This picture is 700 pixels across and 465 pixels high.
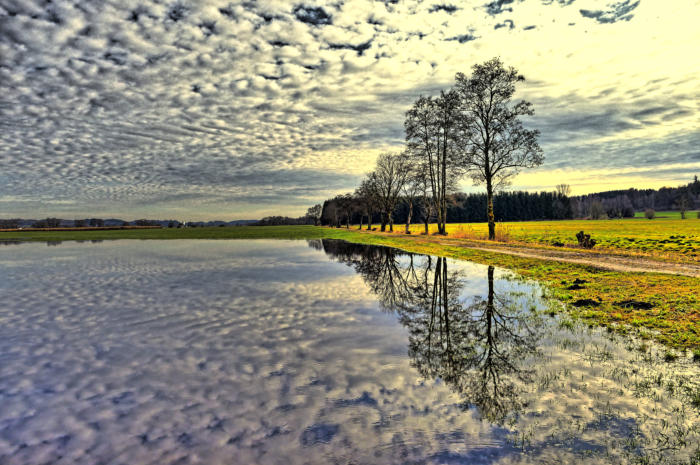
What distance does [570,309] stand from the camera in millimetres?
9414

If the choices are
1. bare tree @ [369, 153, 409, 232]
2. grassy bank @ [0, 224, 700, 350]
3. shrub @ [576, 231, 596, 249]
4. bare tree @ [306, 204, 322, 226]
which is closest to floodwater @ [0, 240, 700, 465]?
grassy bank @ [0, 224, 700, 350]

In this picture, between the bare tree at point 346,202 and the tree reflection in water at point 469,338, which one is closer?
the tree reflection in water at point 469,338

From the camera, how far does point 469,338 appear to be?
→ 7.32 metres

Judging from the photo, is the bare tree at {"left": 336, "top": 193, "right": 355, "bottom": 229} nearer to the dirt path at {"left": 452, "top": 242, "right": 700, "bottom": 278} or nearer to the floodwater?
the dirt path at {"left": 452, "top": 242, "right": 700, "bottom": 278}

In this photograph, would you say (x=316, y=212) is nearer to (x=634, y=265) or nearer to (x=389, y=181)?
(x=389, y=181)

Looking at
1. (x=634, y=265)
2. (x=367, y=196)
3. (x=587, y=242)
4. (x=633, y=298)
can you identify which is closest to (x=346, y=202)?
(x=367, y=196)

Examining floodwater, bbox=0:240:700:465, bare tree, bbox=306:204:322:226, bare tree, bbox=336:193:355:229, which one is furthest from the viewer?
bare tree, bbox=306:204:322:226

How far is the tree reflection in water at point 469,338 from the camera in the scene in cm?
509

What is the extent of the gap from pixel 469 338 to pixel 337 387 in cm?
333

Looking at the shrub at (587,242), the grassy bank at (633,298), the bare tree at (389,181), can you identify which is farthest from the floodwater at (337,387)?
the bare tree at (389,181)

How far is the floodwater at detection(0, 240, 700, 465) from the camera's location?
3809 mm

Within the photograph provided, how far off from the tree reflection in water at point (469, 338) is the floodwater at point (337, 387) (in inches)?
1.6

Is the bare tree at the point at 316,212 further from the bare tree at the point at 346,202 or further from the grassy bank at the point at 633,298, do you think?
the grassy bank at the point at 633,298

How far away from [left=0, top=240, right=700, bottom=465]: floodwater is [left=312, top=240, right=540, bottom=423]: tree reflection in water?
0.04 m
